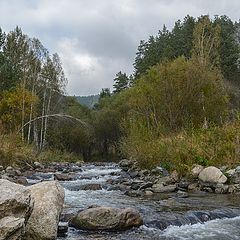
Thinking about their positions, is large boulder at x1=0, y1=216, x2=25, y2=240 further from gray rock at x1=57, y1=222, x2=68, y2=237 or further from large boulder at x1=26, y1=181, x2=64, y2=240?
gray rock at x1=57, y1=222, x2=68, y2=237

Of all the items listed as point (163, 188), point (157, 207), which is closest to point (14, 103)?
point (163, 188)

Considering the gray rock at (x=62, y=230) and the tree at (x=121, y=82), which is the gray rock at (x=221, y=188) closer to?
the gray rock at (x=62, y=230)

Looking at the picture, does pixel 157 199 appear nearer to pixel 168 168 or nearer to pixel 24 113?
pixel 168 168

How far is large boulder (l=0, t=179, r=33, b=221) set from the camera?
6.44m

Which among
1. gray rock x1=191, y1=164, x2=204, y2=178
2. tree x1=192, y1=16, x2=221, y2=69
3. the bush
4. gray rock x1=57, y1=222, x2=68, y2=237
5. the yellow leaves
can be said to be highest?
tree x1=192, y1=16, x2=221, y2=69

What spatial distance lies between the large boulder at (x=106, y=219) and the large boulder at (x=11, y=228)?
7.33 feet

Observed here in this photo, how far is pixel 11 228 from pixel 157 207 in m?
5.47

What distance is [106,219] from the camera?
27.9 ft

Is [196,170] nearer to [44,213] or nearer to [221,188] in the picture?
[221,188]

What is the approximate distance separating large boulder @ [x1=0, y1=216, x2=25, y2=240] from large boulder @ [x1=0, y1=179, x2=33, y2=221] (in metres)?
0.14

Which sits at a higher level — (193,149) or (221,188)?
(193,149)

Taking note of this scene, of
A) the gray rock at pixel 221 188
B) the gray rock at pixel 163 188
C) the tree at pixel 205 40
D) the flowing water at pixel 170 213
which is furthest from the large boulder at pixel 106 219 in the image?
the tree at pixel 205 40

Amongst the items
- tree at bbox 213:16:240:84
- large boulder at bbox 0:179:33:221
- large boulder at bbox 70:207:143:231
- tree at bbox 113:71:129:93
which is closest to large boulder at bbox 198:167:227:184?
large boulder at bbox 70:207:143:231

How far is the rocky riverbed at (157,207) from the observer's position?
8344 millimetres
